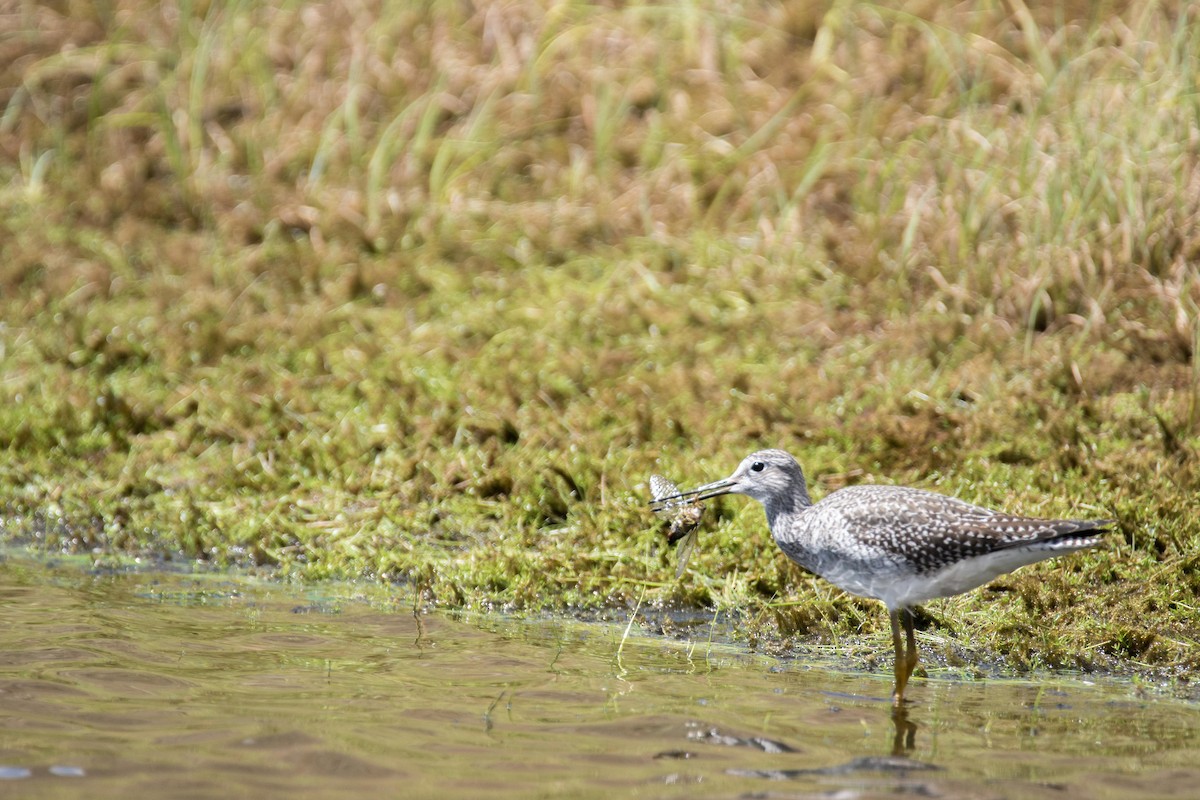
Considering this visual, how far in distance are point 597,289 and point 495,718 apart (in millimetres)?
6355

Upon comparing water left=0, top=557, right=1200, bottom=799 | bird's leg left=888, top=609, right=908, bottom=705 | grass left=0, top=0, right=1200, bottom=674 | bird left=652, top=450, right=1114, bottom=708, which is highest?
grass left=0, top=0, right=1200, bottom=674

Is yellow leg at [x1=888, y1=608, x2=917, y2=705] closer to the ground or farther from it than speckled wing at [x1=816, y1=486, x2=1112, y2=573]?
closer to the ground

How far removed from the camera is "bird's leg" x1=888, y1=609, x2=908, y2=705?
686 cm

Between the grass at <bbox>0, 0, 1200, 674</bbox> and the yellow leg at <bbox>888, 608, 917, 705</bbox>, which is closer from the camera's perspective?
the yellow leg at <bbox>888, 608, 917, 705</bbox>

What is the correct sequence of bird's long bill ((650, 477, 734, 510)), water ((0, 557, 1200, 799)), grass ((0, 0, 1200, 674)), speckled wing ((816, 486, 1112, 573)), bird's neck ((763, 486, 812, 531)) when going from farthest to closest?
grass ((0, 0, 1200, 674))
bird's long bill ((650, 477, 734, 510))
bird's neck ((763, 486, 812, 531))
speckled wing ((816, 486, 1112, 573))
water ((0, 557, 1200, 799))

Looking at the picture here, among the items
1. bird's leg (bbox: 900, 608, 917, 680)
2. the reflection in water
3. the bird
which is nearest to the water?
the reflection in water

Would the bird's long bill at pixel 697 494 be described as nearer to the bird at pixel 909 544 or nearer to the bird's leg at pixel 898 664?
the bird at pixel 909 544

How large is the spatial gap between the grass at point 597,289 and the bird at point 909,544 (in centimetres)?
56

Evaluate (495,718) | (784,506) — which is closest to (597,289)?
(784,506)

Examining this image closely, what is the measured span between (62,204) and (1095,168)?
9518 millimetres

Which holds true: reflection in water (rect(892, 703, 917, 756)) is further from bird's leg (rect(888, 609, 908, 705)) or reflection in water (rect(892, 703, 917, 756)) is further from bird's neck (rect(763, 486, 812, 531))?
bird's neck (rect(763, 486, 812, 531))

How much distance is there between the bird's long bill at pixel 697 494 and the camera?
26.6 feet

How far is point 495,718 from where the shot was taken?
6.40 m

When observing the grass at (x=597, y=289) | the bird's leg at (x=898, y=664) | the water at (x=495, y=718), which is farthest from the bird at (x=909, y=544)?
the grass at (x=597, y=289)
